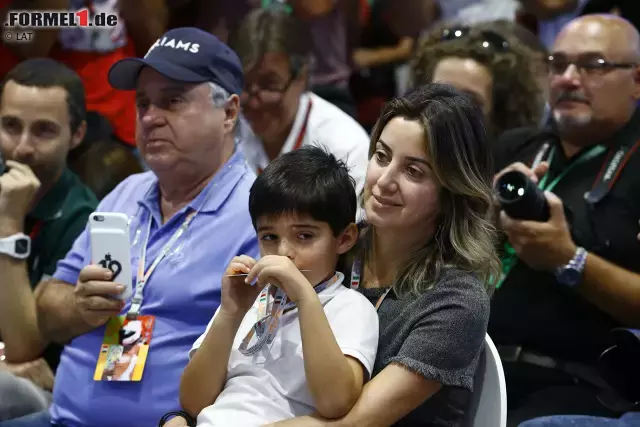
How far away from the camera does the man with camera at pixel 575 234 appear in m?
2.71

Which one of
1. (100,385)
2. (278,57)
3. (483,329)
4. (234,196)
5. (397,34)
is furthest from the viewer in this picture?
(397,34)

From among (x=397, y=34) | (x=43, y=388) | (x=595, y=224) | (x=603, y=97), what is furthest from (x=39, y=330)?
(x=397, y=34)

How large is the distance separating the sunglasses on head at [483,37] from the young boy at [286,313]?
5.74 feet

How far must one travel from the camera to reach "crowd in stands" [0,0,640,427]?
196cm

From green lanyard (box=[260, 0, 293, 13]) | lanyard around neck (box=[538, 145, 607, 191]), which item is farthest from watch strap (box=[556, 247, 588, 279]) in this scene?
green lanyard (box=[260, 0, 293, 13])

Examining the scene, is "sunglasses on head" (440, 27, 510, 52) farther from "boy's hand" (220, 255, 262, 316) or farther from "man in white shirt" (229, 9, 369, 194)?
"boy's hand" (220, 255, 262, 316)

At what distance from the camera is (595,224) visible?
283 cm

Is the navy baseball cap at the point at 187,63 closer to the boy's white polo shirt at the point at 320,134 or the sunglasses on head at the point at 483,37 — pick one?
the boy's white polo shirt at the point at 320,134

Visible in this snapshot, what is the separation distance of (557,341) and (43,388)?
1.53 m

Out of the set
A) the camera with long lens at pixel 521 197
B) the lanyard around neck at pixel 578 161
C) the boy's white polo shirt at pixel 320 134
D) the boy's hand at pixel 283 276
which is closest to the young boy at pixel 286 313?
the boy's hand at pixel 283 276

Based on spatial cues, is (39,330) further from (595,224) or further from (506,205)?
(595,224)

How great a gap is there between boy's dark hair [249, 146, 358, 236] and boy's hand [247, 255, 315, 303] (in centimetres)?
15

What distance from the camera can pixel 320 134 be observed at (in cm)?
378

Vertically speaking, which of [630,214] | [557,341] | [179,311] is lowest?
[557,341]
